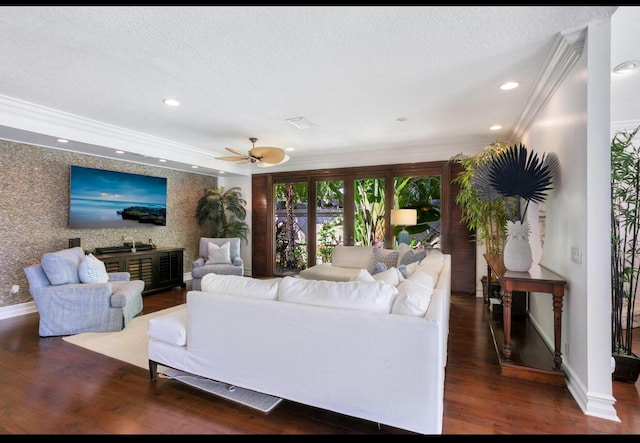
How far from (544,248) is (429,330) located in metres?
2.37

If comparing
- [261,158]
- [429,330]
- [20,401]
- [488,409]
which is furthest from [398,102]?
[20,401]

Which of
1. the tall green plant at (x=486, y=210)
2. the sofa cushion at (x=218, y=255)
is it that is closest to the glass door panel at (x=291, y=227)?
the sofa cushion at (x=218, y=255)

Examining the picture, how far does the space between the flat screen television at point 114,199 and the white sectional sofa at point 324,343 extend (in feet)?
11.3

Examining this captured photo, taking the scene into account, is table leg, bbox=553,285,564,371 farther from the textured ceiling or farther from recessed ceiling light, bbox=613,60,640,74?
recessed ceiling light, bbox=613,60,640,74

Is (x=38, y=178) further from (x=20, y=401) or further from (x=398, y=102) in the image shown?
(x=398, y=102)

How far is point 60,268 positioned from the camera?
350cm

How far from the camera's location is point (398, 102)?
133 inches

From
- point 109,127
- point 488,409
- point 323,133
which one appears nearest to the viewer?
point 488,409

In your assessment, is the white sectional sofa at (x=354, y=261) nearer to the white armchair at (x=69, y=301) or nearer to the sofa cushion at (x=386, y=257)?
the sofa cushion at (x=386, y=257)

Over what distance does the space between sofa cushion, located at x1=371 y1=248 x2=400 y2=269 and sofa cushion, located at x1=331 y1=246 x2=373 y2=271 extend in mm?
166

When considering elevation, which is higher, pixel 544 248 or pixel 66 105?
pixel 66 105

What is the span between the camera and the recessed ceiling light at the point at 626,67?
2.55 m

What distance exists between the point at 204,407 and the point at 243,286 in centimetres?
83

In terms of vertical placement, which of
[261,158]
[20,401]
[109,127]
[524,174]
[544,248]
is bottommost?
[20,401]
